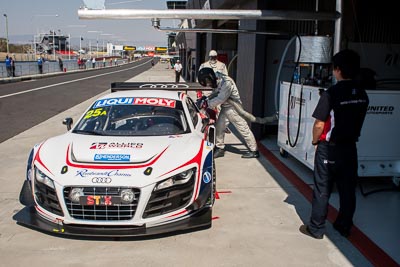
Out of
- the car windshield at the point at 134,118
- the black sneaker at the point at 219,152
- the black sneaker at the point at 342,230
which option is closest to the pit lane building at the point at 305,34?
the black sneaker at the point at 219,152

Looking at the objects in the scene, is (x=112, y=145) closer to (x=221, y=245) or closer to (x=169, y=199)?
(x=169, y=199)

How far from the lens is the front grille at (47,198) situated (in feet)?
12.7

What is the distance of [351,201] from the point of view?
4070mm

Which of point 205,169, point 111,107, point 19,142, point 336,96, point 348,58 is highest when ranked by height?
point 348,58

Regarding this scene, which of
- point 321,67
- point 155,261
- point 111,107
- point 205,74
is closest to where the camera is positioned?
point 155,261

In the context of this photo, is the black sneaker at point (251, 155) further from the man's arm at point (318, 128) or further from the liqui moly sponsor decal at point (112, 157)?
the liqui moly sponsor decal at point (112, 157)

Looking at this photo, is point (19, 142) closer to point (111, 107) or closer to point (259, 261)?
point (111, 107)

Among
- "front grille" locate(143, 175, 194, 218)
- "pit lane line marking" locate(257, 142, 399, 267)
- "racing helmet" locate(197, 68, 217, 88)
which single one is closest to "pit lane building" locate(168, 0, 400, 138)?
"racing helmet" locate(197, 68, 217, 88)

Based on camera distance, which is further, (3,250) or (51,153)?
(51,153)

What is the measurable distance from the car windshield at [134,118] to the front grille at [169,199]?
113cm

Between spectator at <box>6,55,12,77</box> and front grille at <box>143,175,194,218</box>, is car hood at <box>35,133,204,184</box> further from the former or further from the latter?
spectator at <box>6,55,12,77</box>

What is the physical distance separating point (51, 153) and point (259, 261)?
8.01 ft

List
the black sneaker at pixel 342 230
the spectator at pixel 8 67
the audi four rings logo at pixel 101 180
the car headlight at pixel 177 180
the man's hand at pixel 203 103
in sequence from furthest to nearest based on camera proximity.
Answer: the spectator at pixel 8 67
the man's hand at pixel 203 103
the black sneaker at pixel 342 230
the car headlight at pixel 177 180
the audi four rings logo at pixel 101 180

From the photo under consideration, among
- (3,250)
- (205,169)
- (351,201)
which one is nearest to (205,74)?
(205,169)
